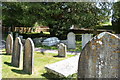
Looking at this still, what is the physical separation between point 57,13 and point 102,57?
1238 centimetres

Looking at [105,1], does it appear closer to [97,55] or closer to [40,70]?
[40,70]

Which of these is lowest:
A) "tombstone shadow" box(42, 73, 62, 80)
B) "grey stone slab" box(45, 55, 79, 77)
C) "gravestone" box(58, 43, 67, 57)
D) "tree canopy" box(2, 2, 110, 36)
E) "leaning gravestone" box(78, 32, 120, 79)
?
"tombstone shadow" box(42, 73, 62, 80)

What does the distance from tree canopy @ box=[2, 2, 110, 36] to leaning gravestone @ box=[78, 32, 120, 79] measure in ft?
39.0

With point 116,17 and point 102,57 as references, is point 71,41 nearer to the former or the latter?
point 102,57

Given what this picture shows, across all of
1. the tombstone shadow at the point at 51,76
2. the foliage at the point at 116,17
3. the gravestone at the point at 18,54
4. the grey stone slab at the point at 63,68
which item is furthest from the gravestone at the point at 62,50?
the foliage at the point at 116,17

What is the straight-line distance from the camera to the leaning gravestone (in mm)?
2242

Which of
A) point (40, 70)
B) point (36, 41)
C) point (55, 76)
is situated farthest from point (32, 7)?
point (55, 76)

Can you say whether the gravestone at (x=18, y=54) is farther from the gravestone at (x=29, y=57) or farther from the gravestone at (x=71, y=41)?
the gravestone at (x=71, y=41)

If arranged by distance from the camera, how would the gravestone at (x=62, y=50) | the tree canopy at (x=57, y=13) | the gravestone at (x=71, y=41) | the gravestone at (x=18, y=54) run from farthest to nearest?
the tree canopy at (x=57, y=13), the gravestone at (x=71, y=41), the gravestone at (x=62, y=50), the gravestone at (x=18, y=54)

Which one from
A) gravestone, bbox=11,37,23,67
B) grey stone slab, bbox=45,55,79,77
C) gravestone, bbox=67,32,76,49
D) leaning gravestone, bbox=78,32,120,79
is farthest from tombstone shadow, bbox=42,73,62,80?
gravestone, bbox=67,32,76,49

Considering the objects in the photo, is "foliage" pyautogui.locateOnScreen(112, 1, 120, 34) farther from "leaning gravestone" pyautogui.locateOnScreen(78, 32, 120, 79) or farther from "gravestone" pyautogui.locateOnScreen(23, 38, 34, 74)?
"leaning gravestone" pyautogui.locateOnScreen(78, 32, 120, 79)

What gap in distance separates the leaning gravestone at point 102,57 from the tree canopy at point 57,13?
1188 centimetres

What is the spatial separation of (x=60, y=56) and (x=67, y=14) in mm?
7651

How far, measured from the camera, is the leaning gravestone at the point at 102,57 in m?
2.24
